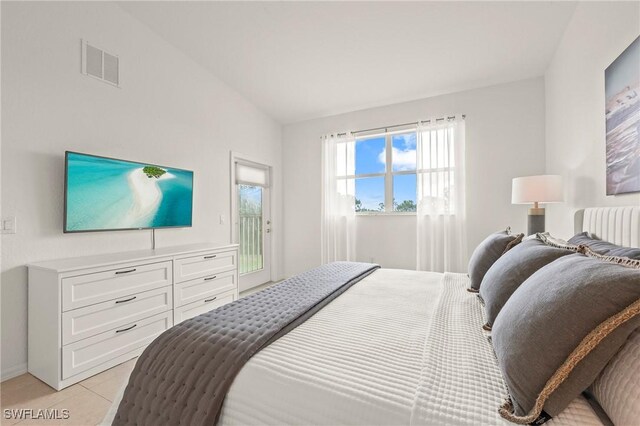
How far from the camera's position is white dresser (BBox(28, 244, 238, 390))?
182 cm

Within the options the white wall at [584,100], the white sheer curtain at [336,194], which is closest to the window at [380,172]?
the white sheer curtain at [336,194]

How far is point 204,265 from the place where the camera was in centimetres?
284

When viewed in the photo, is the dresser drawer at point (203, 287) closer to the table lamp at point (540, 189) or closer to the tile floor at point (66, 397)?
the tile floor at point (66, 397)

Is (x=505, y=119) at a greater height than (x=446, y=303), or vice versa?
(x=505, y=119)

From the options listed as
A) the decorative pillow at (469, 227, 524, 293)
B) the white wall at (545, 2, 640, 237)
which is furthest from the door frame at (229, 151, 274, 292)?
the white wall at (545, 2, 640, 237)

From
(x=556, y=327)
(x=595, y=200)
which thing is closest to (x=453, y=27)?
(x=595, y=200)

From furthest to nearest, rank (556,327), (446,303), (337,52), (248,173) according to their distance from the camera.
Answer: (248,173), (337,52), (446,303), (556,327)

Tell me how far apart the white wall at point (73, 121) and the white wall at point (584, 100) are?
3.64m

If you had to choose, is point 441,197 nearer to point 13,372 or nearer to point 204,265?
point 204,265

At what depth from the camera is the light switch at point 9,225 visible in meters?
1.89

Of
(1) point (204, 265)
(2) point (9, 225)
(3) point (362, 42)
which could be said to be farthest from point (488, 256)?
(2) point (9, 225)

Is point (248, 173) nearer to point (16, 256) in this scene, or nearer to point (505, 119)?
point (16, 256)

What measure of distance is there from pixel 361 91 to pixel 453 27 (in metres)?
1.42

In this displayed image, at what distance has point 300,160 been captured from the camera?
4801mm
